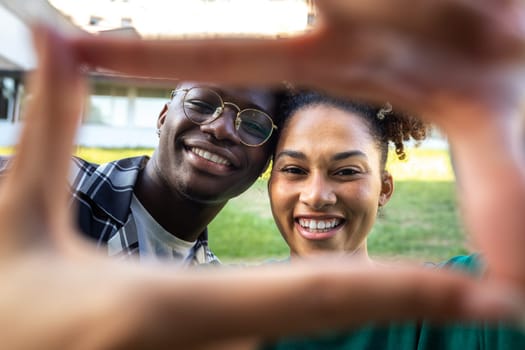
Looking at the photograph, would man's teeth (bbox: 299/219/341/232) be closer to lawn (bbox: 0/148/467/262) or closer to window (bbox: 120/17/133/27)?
window (bbox: 120/17/133/27)

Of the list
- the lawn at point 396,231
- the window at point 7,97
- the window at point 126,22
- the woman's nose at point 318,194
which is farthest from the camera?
the window at point 7,97

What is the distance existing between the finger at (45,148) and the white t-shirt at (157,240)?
2.22ft

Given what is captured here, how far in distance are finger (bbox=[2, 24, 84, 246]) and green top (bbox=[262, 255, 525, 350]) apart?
1.20ft

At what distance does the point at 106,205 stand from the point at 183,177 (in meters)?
0.13

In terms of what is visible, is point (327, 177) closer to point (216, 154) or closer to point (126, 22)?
point (216, 154)

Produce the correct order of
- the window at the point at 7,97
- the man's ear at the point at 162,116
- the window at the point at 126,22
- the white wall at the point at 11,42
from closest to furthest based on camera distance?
the man's ear at the point at 162,116
the window at the point at 126,22
the white wall at the point at 11,42
the window at the point at 7,97

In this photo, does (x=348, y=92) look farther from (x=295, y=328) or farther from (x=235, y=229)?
(x=235, y=229)

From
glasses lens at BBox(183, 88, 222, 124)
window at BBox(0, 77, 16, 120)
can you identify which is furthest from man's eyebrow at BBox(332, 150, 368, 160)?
window at BBox(0, 77, 16, 120)

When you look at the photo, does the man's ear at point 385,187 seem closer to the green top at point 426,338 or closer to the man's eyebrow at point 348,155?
the man's eyebrow at point 348,155

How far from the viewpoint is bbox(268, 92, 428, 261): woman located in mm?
758

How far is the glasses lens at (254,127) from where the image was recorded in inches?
34.5

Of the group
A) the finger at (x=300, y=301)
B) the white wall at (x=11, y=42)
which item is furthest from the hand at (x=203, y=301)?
the white wall at (x=11, y=42)

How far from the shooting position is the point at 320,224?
2.49ft

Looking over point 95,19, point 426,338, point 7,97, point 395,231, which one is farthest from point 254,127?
point 7,97
